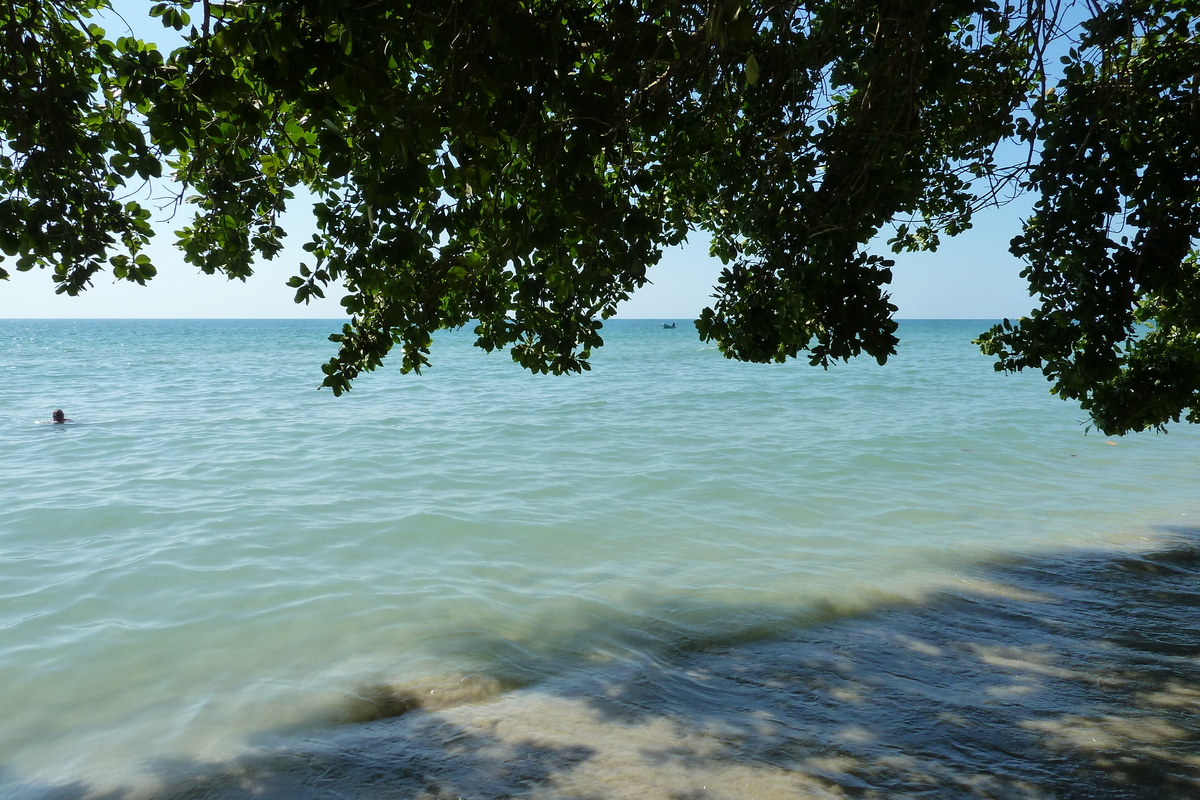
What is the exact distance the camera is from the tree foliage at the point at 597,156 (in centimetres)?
325

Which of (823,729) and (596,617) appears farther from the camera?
(596,617)

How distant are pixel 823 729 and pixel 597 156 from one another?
11.5 feet

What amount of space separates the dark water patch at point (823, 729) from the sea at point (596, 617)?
0.9 inches

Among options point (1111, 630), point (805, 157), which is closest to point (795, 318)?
point (805, 157)

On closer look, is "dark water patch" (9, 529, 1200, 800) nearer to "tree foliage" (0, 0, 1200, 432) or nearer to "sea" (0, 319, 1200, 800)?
"sea" (0, 319, 1200, 800)

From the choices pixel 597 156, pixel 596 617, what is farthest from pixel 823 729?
pixel 597 156

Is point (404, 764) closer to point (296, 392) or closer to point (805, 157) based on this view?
point (805, 157)

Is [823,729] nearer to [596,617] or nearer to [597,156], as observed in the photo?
[596,617]

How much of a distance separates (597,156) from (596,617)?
12.7ft

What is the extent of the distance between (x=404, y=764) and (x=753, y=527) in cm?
571

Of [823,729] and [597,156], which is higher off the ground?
[597,156]

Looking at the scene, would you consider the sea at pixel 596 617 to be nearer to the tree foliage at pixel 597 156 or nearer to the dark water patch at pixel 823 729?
the dark water patch at pixel 823 729

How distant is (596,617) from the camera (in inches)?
268

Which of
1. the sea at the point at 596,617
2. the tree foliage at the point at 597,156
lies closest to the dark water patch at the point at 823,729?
the sea at the point at 596,617
